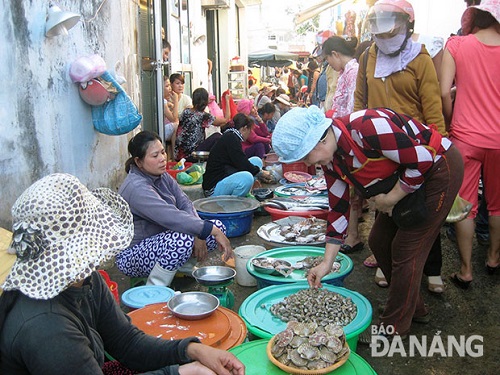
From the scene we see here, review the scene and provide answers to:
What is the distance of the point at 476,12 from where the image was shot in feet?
10.8

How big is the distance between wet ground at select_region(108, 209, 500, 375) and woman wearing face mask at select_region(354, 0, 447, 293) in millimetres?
215

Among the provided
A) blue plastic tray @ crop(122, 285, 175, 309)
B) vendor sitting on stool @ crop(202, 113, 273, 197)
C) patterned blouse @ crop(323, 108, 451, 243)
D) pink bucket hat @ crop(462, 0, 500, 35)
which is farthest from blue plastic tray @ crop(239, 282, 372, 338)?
vendor sitting on stool @ crop(202, 113, 273, 197)

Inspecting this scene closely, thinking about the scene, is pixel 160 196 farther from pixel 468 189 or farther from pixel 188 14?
pixel 188 14

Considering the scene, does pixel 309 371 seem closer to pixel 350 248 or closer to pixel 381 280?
pixel 381 280

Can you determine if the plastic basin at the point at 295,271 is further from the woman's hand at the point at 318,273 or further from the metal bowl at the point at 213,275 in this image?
the woman's hand at the point at 318,273

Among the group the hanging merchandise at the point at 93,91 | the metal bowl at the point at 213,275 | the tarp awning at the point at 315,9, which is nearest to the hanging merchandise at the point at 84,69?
the hanging merchandise at the point at 93,91

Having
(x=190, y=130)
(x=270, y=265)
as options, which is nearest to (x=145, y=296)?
(x=270, y=265)

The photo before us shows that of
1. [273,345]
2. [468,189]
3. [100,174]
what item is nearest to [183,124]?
[100,174]

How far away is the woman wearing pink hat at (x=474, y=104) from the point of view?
3.29m

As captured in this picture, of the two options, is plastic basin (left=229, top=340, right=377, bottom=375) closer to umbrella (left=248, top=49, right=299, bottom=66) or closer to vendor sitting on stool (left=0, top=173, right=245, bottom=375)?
vendor sitting on stool (left=0, top=173, right=245, bottom=375)

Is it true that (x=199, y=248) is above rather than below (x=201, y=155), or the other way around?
below

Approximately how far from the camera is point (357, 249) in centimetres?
434

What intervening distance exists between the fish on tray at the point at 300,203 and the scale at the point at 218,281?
5.53 ft

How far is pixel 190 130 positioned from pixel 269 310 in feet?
14.8
